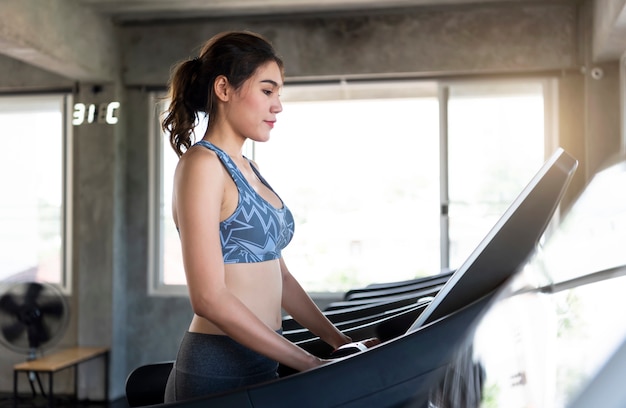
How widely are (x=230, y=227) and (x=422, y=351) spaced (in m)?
0.51

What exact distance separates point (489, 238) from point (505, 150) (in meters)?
4.99

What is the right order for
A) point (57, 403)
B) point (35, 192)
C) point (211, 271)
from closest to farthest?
point (211, 271) < point (57, 403) < point (35, 192)

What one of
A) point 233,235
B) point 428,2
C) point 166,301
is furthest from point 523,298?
point 166,301

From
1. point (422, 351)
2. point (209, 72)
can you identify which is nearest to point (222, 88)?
point (209, 72)

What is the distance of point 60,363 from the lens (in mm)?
5508

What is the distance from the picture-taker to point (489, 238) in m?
0.90

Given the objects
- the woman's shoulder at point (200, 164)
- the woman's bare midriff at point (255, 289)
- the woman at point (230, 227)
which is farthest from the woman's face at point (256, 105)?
the woman's bare midriff at point (255, 289)

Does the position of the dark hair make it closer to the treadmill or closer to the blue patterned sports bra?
the blue patterned sports bra

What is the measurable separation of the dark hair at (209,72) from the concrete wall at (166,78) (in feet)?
Answer: 13.1

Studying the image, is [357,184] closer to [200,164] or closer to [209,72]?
[209,72]

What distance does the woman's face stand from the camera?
4.42ft

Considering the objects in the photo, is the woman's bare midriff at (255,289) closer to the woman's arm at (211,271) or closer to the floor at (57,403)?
the woman's arm at (211,271)

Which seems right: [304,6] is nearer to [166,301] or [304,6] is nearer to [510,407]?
[166,301]

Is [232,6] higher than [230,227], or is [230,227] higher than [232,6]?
[232,6]
